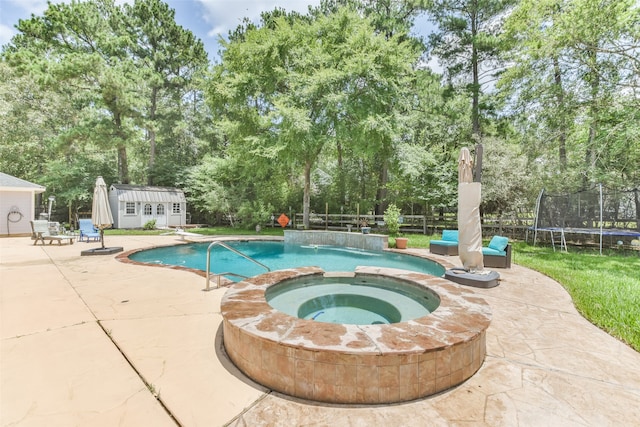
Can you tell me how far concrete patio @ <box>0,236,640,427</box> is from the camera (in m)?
1.97

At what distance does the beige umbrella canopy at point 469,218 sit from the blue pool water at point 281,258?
1711mm

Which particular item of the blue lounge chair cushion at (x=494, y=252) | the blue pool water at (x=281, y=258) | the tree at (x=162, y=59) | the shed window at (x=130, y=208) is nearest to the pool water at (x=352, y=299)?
the blue pool water at (x=281, y=258)

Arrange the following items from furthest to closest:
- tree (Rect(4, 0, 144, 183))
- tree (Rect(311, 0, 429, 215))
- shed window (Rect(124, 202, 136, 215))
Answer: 1. shed window (Rect(124, 202, 136, 215))
2. tree (Rect(311, 0, 429, 215))
3. tree (Rect(4, 0, 144, 183))

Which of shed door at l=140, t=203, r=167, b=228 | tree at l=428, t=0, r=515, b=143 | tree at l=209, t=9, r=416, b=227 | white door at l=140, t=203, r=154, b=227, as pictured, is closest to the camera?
tree at l=209, t=9, r=416, b=227

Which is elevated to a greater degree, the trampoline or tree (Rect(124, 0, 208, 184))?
tree (Rect(124, 0, 208, 184))

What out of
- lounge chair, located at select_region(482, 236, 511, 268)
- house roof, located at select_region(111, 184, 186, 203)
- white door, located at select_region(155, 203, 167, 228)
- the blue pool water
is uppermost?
house roof, located at select_region(111, 184, 186, 203)

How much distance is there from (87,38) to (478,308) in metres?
28.6

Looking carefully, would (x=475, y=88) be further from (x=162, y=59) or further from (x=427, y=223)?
(x=162, y=59)

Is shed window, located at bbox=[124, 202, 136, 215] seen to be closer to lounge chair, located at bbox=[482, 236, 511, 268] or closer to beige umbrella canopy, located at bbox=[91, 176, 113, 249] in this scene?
beige umbrella canopy, located at bbox=[91, 176, 113, 249]

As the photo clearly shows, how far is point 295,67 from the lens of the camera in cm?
1533

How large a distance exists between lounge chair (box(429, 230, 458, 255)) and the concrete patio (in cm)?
405

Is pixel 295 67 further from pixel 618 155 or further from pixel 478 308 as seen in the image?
pixel 478 308

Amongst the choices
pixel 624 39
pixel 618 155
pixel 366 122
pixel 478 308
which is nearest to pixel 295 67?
pixel 366 122

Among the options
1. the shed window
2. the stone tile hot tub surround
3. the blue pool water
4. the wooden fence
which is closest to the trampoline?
the wooden fence
